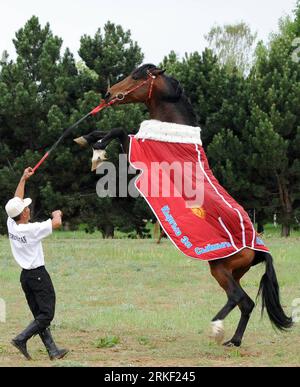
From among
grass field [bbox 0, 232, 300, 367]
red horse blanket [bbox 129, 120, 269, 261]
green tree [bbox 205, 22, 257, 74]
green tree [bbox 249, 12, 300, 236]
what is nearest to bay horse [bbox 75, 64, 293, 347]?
red horse blanket [bbox 129, 120, 269, 261]

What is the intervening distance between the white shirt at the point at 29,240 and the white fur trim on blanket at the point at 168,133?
1350 millimetres

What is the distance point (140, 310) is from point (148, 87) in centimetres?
320

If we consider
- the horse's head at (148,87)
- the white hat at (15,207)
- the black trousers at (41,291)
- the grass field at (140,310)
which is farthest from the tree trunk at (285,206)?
the white hat at (15,207)

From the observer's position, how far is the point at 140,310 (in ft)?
31.1

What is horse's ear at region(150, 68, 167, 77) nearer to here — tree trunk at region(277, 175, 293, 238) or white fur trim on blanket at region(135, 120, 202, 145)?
white fur trim on blanket at region(135, 120, 202, 145)

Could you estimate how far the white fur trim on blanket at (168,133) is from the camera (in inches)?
283

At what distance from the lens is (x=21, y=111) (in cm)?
2053

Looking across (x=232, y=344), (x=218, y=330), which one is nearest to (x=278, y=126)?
(x=232, y=344)

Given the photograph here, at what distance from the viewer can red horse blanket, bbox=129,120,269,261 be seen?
23.0 feet

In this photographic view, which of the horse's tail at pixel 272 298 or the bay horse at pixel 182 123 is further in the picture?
the horse's tail at pixel 272 298

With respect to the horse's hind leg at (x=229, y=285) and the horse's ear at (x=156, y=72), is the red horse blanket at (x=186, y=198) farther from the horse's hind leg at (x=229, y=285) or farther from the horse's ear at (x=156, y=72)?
the horse's ear at (x=156, y=72)

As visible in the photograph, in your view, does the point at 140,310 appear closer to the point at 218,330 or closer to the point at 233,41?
the point at 218,330

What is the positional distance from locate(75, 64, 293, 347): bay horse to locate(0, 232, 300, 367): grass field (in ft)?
Answer: 1.07
